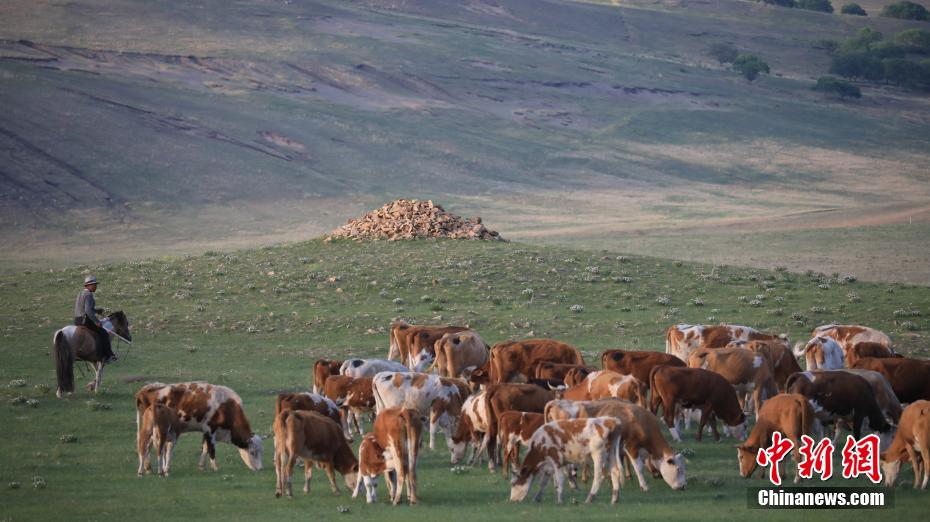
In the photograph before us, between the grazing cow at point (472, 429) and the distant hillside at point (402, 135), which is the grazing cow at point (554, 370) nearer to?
the grazing cow at point (472, 429)

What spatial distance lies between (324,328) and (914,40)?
163234 mm

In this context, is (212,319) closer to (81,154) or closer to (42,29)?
(81,154)

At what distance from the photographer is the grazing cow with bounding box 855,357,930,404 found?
22578mm

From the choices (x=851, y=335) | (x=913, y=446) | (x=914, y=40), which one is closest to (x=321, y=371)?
(x=913, y=446)

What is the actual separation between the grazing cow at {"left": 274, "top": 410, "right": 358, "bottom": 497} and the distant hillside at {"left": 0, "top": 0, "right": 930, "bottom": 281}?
38.7m

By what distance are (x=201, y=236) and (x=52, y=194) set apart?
12.7m

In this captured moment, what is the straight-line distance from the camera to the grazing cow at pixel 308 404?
19.9 meters

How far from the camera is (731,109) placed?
139m

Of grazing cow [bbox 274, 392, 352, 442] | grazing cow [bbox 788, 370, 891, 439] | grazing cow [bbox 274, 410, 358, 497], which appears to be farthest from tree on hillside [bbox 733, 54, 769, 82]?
grazing cow [bbox 274, 410, 358, 497]

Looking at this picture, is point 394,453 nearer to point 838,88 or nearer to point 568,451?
point 568,451

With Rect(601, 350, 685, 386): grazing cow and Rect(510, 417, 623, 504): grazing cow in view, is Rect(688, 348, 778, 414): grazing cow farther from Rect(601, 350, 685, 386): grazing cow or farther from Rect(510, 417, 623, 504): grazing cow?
Rect(510, 417, 623, 504): grazing cow

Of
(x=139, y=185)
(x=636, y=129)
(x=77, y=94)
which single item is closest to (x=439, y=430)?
(x=139, y=185)

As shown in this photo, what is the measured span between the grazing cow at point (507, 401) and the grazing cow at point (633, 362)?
332 centimetres

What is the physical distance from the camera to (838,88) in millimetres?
153625
